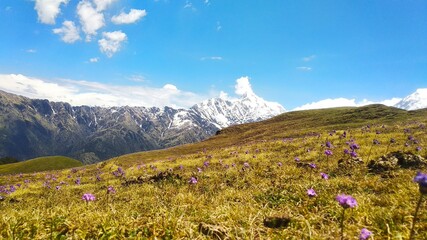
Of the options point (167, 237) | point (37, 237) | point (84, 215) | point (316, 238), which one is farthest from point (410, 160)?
point (37, 237)

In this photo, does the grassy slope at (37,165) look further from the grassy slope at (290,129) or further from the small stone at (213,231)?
the small stone at (213,231)

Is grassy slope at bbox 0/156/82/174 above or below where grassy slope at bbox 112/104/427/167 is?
Result: below

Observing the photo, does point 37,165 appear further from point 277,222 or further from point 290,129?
point 277,222

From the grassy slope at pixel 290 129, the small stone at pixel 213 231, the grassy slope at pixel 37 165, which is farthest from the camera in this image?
the grassy slope at pixel 37 165

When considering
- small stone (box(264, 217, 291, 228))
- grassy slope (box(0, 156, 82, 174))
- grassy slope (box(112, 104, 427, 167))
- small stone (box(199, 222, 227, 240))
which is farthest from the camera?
grassy slope (box(0, 156, 82, 174))

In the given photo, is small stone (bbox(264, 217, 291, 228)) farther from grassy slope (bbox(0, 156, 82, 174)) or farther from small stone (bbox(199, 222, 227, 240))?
grassy slope (bbox(0, 156, 82, 174))

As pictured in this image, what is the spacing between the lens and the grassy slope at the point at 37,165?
378 ft

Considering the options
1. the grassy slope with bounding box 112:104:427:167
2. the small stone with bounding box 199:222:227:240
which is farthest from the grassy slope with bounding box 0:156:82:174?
the small stone with bounding box 199:222:227:240

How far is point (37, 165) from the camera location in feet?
416

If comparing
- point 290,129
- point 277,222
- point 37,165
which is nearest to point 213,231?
point 277,222

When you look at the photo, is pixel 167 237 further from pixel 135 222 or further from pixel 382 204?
pixel 382 204

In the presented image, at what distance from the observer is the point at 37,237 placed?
205 inches

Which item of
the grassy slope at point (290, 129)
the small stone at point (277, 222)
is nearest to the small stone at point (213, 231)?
the small stone at point (277, 222)

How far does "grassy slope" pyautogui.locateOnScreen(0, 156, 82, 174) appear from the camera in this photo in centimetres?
11506
